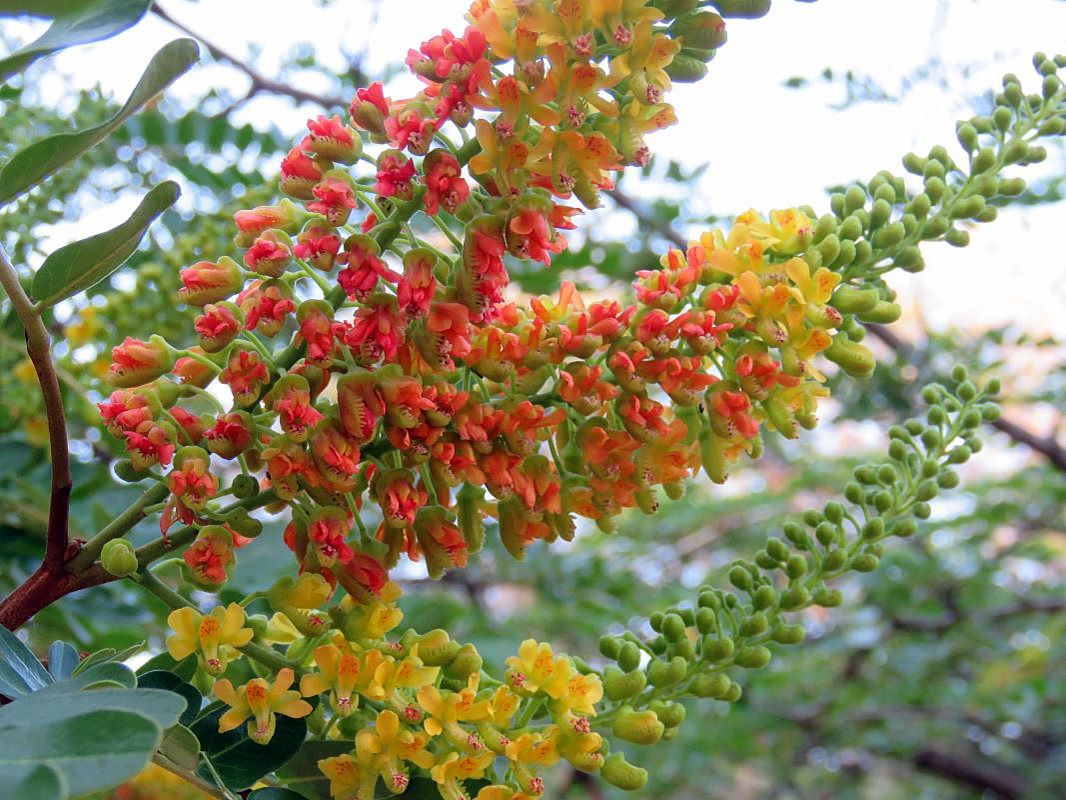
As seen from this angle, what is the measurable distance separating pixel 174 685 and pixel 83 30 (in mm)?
537

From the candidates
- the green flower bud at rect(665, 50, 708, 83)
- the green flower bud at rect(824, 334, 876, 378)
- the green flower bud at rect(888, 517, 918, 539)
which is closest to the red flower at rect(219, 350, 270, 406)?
the green flower bud at rect(665, 50, 708, 83)

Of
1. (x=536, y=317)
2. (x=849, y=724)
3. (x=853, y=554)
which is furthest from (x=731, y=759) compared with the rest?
(x=536, y=317)

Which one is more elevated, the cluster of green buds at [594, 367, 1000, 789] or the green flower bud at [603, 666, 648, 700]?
the cluster of green buds at [594, 367, 1000, 789]

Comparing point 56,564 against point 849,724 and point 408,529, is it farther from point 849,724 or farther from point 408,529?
point 849,724

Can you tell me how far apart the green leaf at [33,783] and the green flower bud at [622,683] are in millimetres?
527

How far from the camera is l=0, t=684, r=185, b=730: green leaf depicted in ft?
2.39

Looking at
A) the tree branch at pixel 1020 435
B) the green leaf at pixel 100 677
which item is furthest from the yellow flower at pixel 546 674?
the tree branch at pixel 1020 435

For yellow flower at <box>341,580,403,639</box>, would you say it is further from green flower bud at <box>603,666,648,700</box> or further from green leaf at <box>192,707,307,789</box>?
green flower bud at <box>603,666,648,700</box>

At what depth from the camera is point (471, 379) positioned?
1.02 metres

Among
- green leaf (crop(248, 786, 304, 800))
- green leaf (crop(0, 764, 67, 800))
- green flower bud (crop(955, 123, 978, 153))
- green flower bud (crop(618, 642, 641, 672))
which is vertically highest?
green flower bud (crop(955, 123, 978, 153))

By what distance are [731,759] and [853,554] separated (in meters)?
2.77

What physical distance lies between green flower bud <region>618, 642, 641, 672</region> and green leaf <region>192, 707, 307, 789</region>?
29 centimetres

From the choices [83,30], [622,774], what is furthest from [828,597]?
[83,30]

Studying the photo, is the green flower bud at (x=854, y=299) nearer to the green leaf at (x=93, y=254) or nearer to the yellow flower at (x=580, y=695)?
the yellow flower at (x=580, y=695)
